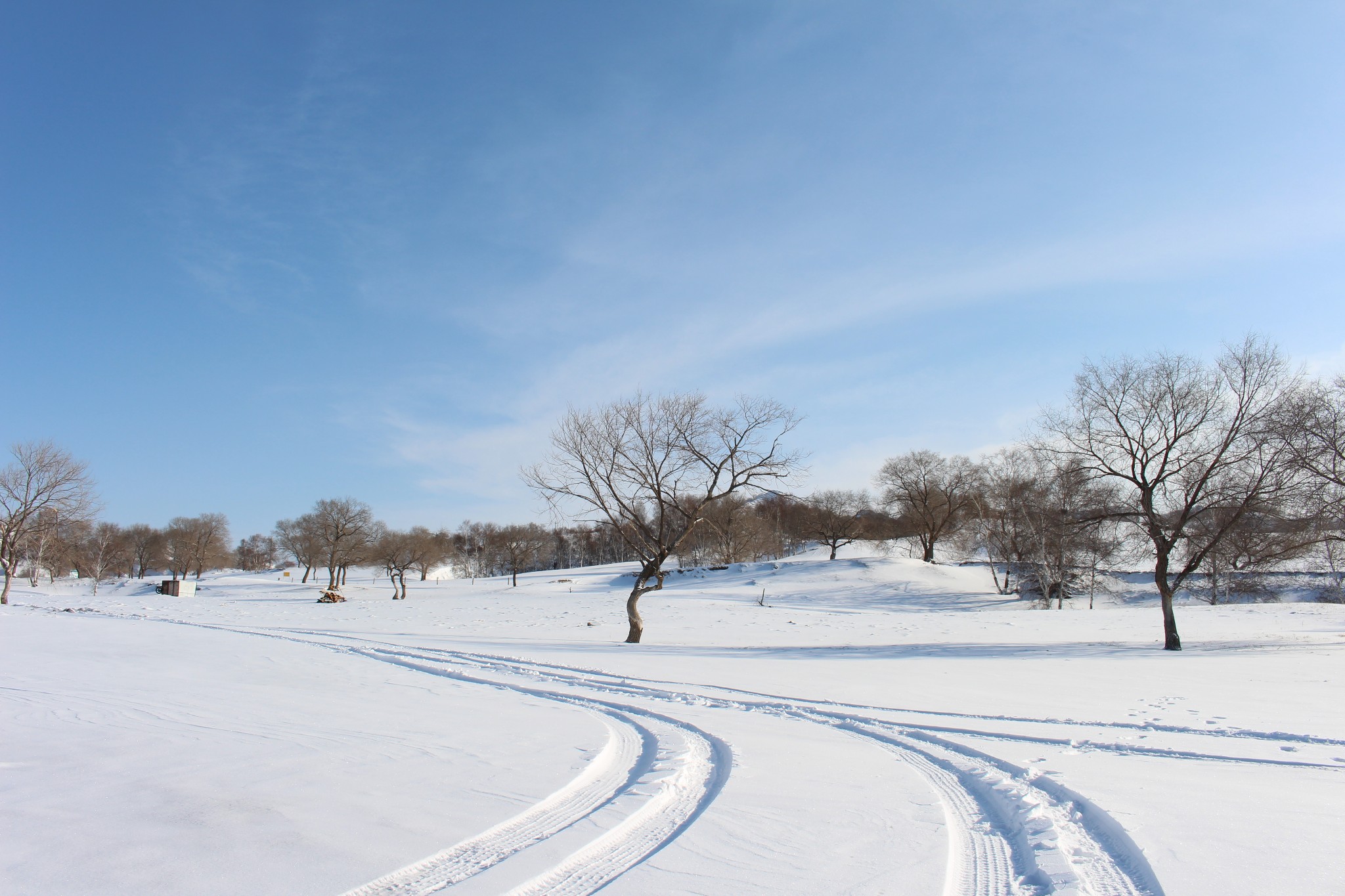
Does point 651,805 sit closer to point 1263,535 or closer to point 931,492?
point 1263,535

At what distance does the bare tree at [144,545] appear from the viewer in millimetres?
98000

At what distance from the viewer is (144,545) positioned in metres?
98.1

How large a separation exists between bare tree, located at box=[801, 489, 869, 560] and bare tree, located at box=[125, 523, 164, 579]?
295 ft

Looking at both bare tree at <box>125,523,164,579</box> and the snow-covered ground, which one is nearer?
the snow-covered ground

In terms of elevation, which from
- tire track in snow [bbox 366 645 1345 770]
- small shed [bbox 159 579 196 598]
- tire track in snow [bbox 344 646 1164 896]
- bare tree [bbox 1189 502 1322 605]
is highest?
bare tree [bbox 1189 502 1322 605]

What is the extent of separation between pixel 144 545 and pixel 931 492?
10497 cm

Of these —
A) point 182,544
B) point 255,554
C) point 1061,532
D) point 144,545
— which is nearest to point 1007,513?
point 1061,532

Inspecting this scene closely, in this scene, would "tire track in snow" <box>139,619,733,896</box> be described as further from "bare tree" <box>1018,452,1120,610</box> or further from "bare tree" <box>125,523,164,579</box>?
"bare tree" <box>125,523,164,579</box>

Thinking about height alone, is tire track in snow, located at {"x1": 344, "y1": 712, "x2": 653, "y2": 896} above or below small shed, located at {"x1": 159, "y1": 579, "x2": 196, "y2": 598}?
above

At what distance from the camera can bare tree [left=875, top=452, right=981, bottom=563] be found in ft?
196

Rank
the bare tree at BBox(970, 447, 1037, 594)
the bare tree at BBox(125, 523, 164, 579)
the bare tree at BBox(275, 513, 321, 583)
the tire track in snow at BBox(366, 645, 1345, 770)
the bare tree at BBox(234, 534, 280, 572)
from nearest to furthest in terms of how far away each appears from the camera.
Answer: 1. the tire track in snow at BBox(366, 645, 1345, 770)
2. the bare tree at BBox(970, 447, 1037, 594)
3. the bare tree at BBox(275, 513, 321, 583)
4. the bare tree at BBox(125, 523, 164, 579)
5. the bare tree at BBox(234, 534, 280, 572)

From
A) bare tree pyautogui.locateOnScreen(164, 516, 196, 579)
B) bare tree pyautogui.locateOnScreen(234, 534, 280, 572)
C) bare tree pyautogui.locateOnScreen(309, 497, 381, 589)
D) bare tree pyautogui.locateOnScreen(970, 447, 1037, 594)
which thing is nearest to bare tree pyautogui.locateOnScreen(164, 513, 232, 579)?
bare tree pyautogui.locateOnScreen(164, 516, 196, 579)

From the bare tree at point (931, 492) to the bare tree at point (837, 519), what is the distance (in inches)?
387

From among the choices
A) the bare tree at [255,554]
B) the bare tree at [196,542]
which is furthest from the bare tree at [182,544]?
the bare tree at [255,554]
